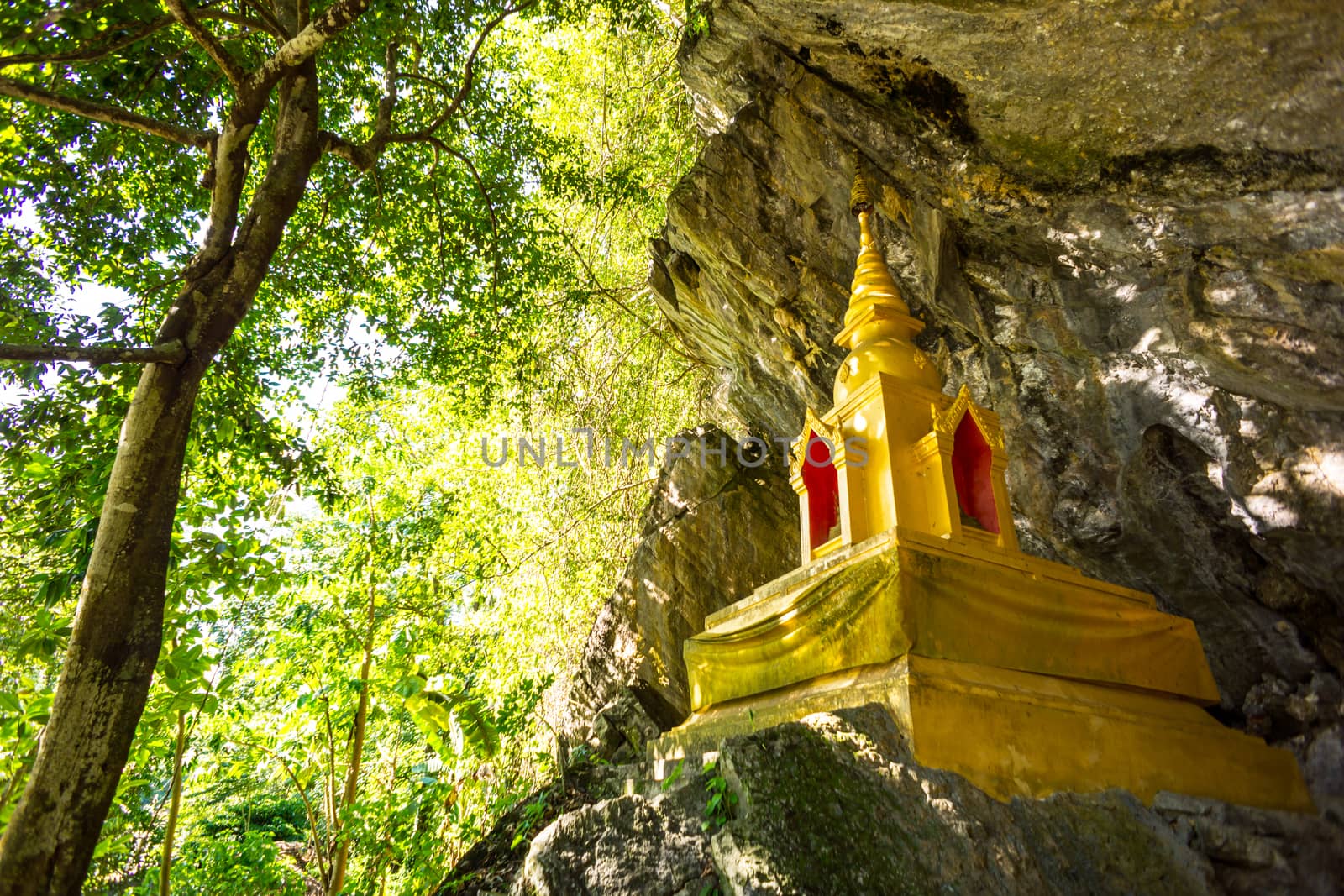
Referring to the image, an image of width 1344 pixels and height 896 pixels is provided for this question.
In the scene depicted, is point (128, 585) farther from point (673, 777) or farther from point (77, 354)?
point (673, 777)

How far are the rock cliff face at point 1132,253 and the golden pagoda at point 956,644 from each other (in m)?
0.78

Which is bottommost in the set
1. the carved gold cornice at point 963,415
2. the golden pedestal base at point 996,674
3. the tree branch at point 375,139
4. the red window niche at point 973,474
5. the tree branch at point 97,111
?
the golden pedestal base at point 996,674

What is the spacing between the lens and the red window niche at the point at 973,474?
4223 millimetres

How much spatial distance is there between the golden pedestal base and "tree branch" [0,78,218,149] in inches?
166

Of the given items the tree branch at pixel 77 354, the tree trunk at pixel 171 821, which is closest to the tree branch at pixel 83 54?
the tree branch at pixel 77 354

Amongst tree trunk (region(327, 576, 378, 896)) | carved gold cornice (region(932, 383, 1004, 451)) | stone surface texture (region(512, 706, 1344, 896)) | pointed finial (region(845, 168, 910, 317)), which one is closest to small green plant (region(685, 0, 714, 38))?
pointed finial (region(845, 168, 910, 317))

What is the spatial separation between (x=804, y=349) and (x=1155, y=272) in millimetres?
2882

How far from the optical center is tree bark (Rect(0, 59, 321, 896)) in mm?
2725

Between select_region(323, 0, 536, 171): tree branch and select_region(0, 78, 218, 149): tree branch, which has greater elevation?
select_region(323, 0, 536, 171): tree branch

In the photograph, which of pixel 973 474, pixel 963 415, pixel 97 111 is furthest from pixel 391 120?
pixel 973 474

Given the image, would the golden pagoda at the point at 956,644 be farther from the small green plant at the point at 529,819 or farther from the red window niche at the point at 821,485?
the small green plant at the point at 529,819

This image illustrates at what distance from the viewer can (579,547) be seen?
29.3ft

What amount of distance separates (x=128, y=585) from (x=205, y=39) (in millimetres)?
2965

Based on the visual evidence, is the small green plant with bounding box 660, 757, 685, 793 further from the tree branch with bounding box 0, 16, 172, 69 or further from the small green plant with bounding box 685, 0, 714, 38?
the small green plant with bounding box 685, 0, 714, 38
